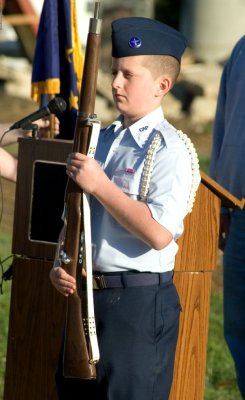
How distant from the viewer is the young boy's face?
13.5 ft

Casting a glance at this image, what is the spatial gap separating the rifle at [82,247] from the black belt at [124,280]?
0.30 feet

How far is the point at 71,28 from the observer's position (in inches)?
242

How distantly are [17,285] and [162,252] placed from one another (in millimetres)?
1145

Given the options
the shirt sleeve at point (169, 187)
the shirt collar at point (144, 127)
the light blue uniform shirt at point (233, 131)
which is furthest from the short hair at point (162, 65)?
the light blue uniform shirt at point (233, 131)

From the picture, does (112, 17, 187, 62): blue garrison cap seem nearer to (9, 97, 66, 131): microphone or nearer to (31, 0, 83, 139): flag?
(9, 97, 66, 131): microphone

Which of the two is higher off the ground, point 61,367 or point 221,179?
point 221,179

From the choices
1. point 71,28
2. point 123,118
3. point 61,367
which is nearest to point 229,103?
point 71,28

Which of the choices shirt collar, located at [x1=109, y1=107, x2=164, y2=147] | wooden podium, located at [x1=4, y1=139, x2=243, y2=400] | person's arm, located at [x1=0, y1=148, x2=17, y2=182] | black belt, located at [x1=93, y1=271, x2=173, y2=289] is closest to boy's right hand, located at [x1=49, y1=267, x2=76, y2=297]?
black belt, located at [x1=93, y1=271, x2=173, y2=289]

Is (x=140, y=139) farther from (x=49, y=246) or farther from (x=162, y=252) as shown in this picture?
(x=49, y=246)

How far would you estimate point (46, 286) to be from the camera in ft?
16.8

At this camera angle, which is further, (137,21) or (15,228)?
(15,228)

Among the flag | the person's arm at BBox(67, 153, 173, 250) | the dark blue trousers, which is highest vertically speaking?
the flag

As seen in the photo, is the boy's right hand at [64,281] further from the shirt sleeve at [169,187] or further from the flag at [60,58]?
the flag at [60,58]

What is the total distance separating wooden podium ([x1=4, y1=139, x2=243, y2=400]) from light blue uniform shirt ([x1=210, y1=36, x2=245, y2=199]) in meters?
0.50
